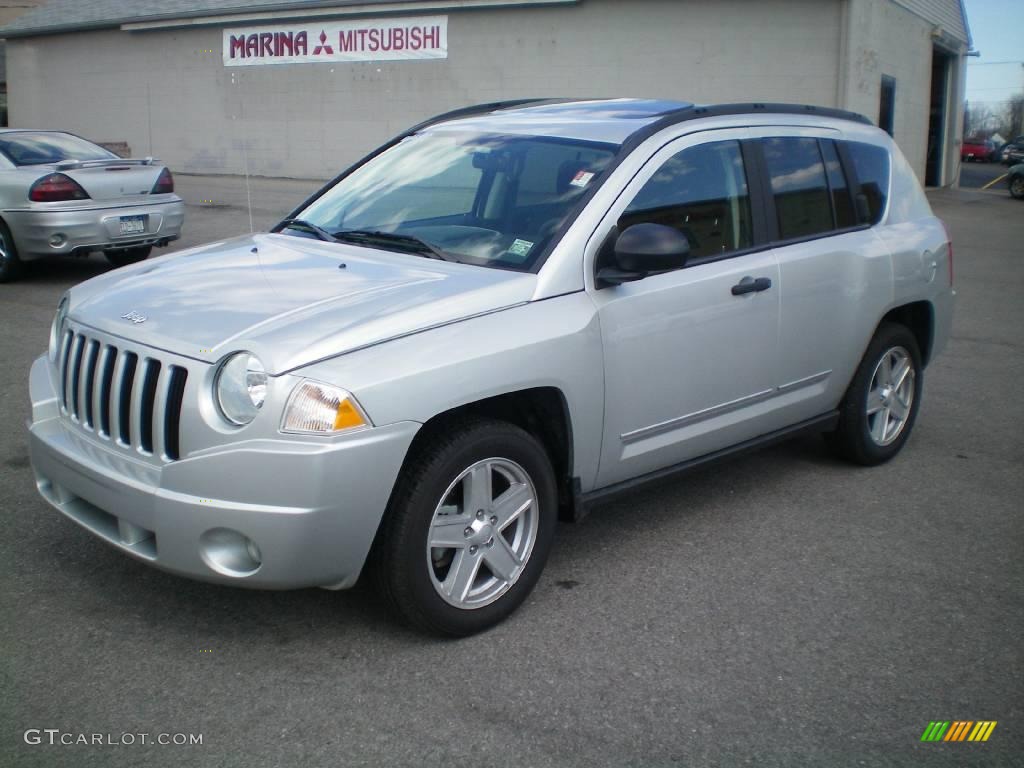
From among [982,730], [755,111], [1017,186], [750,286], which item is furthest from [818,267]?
[1017,186]

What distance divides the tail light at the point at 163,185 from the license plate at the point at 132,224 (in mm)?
375

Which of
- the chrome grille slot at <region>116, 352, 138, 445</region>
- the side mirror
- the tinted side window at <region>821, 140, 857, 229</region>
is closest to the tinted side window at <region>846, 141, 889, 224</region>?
the tinted side window at <region>821, 140, 857, 229</region>

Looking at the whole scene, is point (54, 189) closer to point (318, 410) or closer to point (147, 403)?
point (147, 403)

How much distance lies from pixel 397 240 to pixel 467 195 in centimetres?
45

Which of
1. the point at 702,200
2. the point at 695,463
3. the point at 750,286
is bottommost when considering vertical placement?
the point at 695,463

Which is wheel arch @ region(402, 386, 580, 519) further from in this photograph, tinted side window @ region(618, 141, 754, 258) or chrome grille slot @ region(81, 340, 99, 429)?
chrome grille slot @ region(81, 340, 99, 429)

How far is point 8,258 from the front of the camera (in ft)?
35.1

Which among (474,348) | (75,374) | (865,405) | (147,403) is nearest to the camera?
(147,403)

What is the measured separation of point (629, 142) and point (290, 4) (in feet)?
74.7

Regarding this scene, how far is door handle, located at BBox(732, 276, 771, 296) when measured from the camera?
4641mm

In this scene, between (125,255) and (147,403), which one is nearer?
(147,403)

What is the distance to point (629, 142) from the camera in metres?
4.43

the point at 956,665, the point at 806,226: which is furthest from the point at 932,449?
the point at 956,665

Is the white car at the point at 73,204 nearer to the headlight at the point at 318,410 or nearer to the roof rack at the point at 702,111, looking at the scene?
the roof rack at the point at 702,111
